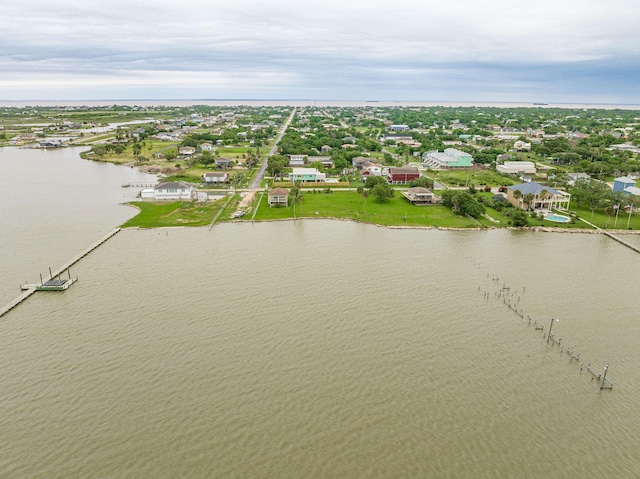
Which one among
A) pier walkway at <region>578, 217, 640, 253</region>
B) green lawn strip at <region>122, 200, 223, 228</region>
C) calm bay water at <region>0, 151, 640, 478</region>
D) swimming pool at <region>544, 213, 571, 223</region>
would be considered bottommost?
calm bay water at <region>0, 151, 640, 478</region>

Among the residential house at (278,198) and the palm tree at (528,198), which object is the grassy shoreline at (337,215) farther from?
the palm tree at (528,198)

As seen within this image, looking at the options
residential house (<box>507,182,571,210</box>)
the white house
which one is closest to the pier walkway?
residential house (<box>507,182,571,210</box>)

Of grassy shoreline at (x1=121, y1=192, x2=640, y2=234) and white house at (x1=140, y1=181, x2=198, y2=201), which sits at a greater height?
white house at (x1=140, y1=181, x2=198, y2=201)

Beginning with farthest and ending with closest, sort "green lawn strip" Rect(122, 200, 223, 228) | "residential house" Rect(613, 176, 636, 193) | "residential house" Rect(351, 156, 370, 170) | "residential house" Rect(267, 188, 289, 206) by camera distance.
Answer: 1. "residential house" Rect(351, 156, 370, 170)
2. "residential house" Rect(613, 176, 636, 193)
3. "residential house" Rect(267, 188, 289, 206)
4. "green lawn strip" Rect(122, 200, 223, 228)

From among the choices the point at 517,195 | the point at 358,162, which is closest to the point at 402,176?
the point at 358,162

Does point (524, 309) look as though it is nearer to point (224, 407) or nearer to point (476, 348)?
point (476, 348)

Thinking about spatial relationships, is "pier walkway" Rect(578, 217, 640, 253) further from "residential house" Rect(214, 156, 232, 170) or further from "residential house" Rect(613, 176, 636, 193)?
"residential house" Rect(214, 156, 232, 170)

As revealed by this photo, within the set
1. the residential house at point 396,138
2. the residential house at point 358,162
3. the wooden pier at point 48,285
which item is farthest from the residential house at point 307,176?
the residential house at point 396,138

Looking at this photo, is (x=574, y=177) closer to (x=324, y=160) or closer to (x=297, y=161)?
(x=324, y=160)
